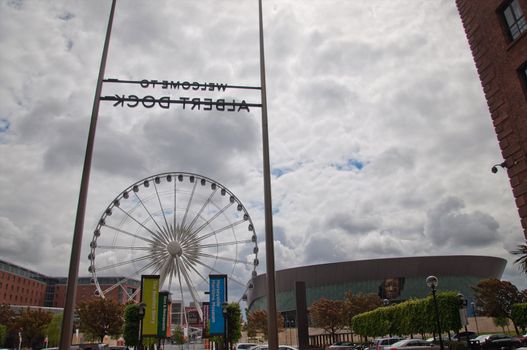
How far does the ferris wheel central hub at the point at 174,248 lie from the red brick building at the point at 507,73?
3573 centimetres

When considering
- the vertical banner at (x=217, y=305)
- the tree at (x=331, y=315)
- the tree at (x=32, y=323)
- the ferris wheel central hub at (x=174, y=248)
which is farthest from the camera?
the tree at (x=331, y=315)

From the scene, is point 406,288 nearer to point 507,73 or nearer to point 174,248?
point 174,248

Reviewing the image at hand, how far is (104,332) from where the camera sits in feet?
255

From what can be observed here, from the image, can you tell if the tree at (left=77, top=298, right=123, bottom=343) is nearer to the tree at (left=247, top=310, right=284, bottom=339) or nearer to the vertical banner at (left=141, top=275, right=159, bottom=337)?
the tree at (left=247, top=310, right=284, bottom=339)

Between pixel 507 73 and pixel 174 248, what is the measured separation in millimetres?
37265

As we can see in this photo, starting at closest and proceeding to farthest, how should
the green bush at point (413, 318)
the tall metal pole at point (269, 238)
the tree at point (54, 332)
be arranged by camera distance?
1. the tall metal pole at point (269, 238)
2. the green bush at point (413, 318)
3. the tree at point (54, 332)

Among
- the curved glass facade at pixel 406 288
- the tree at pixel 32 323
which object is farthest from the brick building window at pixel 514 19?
the curved glass facade at pixel 406 288

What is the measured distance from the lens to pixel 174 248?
47.8 m

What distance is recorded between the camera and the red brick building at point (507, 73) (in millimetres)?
17125

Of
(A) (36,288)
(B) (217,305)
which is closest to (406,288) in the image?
(B) (217,305)

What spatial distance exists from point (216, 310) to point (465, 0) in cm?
2334

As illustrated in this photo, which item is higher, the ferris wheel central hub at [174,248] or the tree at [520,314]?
the ferris wheel central hub at [174,248]

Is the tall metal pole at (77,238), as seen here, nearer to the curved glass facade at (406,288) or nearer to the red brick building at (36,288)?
the red brick building at (36,288)

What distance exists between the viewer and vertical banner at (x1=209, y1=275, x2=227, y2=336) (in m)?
30.2
